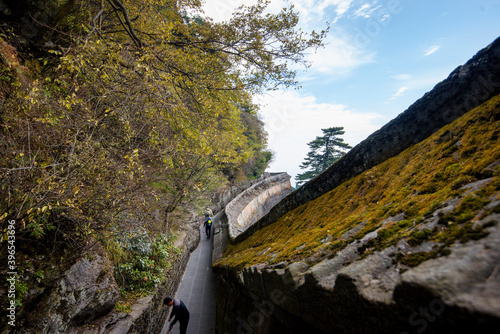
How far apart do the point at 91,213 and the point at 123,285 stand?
1977 mm

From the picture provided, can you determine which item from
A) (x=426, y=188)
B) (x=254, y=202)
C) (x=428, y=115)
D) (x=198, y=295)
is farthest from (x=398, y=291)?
(x=254, y=202)

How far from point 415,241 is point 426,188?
815mm

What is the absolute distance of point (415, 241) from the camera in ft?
4.08

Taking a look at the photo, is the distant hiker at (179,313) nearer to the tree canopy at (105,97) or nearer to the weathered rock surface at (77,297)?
the weathered rock surface at (77,297)

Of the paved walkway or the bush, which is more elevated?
the bush

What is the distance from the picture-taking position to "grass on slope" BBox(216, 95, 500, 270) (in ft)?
3.91

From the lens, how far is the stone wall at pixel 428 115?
211 centimetres

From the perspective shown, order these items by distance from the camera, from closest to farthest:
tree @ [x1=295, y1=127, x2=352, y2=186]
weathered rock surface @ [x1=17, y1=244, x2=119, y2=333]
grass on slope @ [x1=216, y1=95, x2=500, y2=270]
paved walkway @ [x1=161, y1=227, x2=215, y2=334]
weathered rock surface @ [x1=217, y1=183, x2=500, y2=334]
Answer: weathered rock surface @ [x1=217, y1=183, x2=500, y2=334]
grass on slope @ [x1=216, y1=95, x2=500, y2=270]
weathered rock surface @ [x1=17, y1=244, x2=119, y2=333]
paved walkway @ [x1=161, y1=227, x2=215, y2=334]
tree @ [x1=295, y1=127, x2=352, y2=186]

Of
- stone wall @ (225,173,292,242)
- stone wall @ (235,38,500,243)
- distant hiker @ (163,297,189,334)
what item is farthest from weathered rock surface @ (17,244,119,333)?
stone wall @ (225,173,292,242)

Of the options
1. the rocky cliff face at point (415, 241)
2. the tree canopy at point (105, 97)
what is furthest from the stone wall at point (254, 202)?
the rocky cliff face at point (415, 241)

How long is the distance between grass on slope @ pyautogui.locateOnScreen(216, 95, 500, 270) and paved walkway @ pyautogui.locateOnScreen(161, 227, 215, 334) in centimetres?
549

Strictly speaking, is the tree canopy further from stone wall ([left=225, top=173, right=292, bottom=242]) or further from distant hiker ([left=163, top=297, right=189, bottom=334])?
stone wall ([left=225, top=173, right=292, bottom=242])

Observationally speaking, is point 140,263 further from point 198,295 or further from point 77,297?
point 198,295

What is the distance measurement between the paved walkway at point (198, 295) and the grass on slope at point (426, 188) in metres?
5.49
